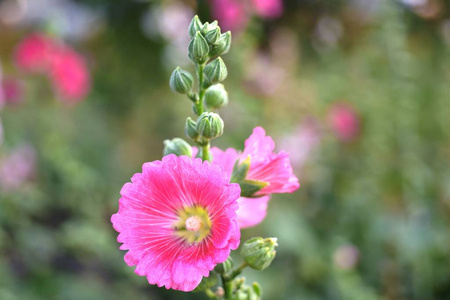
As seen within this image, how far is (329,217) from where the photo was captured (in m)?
2.71

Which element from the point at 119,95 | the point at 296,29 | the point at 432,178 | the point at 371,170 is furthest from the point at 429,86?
the point at 119,95

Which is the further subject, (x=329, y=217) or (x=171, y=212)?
(x=329, y=217)

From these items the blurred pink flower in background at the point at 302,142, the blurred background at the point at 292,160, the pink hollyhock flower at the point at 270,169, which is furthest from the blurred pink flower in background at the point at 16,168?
the pink hollyhock flower at the point at 270,169

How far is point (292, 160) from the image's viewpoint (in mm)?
2959

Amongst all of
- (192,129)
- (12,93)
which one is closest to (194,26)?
(192,129)

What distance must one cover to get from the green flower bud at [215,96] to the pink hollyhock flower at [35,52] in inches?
76.4

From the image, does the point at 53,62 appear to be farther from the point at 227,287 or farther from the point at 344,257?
the point at 227,287

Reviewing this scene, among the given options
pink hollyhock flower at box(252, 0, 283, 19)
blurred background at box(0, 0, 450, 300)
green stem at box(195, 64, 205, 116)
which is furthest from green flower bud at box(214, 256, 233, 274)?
pink hollyhock flower at box(252, 0, 283, 19)

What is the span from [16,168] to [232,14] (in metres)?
1.27

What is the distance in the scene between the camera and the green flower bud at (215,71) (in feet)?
2.67

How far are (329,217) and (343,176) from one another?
1.42ft

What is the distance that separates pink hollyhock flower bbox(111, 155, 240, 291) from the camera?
2.44 feet

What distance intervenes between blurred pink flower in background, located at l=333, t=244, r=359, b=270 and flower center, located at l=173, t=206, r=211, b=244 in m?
1.50

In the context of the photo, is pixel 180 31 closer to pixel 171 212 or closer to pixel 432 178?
pixel 432 178
